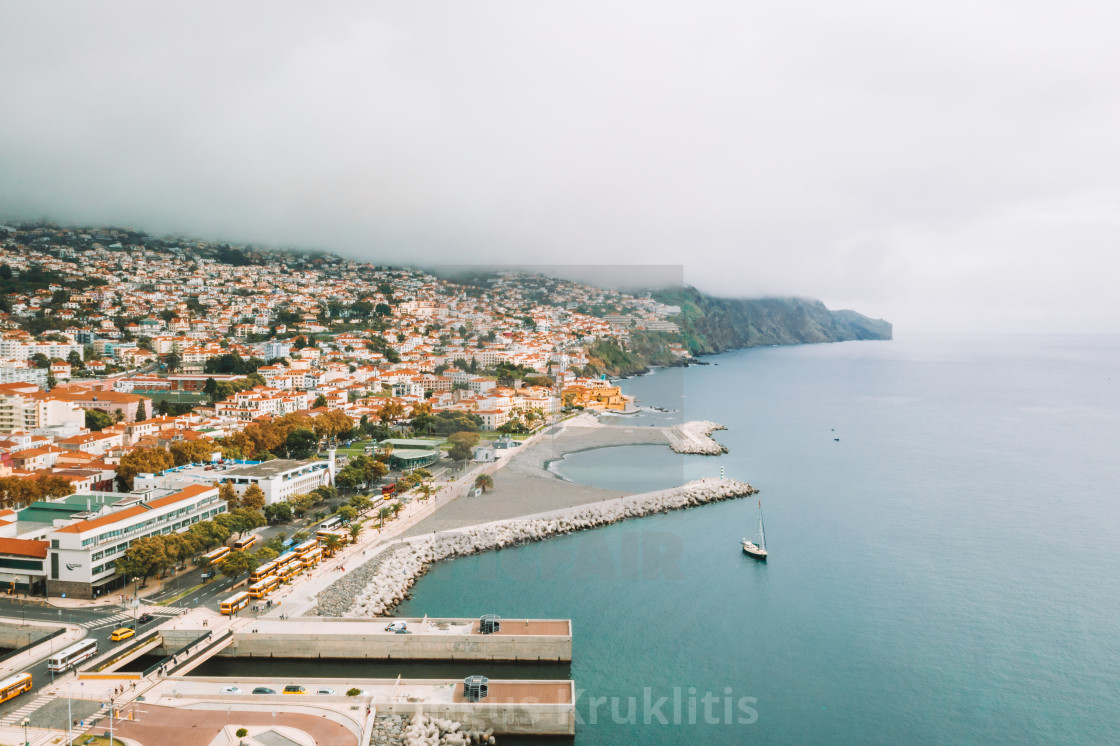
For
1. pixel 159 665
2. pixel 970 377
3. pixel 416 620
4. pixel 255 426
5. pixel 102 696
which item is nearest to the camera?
pixel 102 696

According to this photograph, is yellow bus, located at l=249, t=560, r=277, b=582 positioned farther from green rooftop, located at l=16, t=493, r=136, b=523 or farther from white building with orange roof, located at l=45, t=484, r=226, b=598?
green rooftop, located at l=16, t=493, r=136, b=523

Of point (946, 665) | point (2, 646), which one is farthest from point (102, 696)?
point (946, 665)

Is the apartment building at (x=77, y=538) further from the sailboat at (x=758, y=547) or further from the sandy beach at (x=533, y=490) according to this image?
the sailboat at (x=758, y=547)

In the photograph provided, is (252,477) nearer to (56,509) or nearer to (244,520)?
(244,520)

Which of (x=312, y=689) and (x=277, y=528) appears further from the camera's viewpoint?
(x=277, y=528)

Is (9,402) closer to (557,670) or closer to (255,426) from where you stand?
(255,426)

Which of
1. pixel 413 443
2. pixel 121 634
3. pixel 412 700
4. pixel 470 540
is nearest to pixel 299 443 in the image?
pixel 413 443

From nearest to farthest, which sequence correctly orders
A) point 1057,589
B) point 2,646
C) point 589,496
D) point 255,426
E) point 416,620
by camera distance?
point 2,646 < point 416,620 < point 1057,589 < point 589,496 < point 255,426

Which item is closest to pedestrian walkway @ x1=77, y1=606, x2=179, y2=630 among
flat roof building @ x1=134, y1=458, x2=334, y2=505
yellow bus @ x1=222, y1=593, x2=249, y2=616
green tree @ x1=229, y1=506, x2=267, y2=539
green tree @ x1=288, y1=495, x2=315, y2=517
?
yellow bus @ x1=222, y1=593, x2=249, y2=616
